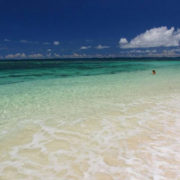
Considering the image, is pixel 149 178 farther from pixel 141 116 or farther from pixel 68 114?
pixel 68 114

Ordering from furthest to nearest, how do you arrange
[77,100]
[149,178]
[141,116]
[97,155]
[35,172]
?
[77,100]
[141,116]
[97,155]
[35,172]
[149,178]

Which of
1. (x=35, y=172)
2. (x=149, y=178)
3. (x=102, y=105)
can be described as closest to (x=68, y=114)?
(x=102, y=105)

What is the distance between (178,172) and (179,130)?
1.87 meters

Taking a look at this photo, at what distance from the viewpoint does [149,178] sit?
292 cm

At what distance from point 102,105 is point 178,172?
4463 millimetres

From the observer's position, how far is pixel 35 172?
3.14 meters

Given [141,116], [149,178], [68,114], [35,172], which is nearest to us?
[149,178]

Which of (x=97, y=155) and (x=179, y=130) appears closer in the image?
(x=97, y=155)

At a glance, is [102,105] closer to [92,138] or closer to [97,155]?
[92,138]

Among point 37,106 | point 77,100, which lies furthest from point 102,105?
point 37,106

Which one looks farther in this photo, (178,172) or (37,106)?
(37,106)

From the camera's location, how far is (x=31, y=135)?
4645mm

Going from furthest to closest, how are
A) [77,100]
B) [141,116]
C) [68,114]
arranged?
[77,100]
[68,114]
[141,116]

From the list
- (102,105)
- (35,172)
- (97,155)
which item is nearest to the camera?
(35,172)
